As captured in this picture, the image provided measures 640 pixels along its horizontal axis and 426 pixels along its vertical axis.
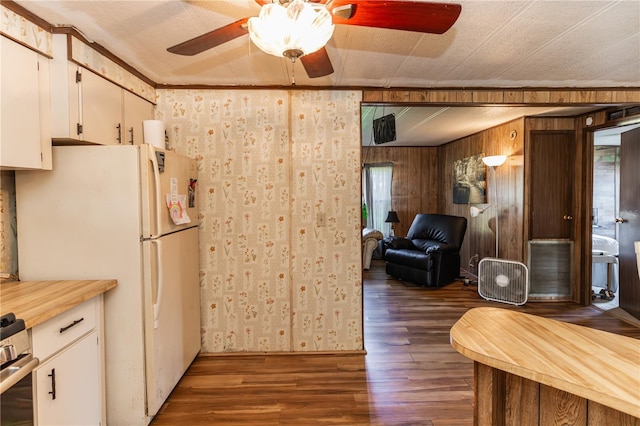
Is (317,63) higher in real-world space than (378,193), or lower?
higher

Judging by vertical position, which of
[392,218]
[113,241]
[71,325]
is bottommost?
[71,325]

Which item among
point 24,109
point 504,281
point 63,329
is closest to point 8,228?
point 24,109

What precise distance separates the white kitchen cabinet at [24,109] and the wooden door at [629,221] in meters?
5.06

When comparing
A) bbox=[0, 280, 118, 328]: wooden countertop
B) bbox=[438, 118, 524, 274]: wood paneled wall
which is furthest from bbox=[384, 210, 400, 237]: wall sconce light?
bbox=[0, 280, 118, 328]: wooden countertop

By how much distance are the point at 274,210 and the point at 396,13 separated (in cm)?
194

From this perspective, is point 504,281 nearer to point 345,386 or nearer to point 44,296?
point 345,386

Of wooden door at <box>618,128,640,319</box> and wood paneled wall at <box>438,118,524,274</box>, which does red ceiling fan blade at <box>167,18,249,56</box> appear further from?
wooden door at <box>618,128,640,319</box>

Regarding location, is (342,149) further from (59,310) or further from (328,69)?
(59,310)

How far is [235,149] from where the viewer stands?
9.38ft

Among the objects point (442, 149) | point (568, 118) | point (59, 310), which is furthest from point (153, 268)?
point (442, 149)

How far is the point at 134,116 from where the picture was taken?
2.50 metres

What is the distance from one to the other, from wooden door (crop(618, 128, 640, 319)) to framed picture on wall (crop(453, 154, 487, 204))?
5.61 feet

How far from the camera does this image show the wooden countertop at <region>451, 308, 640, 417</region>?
98 centimetres

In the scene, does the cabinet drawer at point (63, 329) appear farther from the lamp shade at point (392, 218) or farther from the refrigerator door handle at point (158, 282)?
the lamp shade at point (392, 218)
